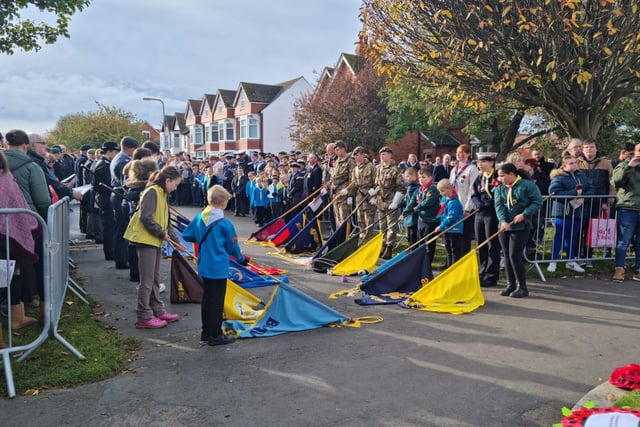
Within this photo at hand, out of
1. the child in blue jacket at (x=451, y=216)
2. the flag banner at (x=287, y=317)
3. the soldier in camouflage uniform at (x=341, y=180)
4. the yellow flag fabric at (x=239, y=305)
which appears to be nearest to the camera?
the flag banner at (x=287, y=317)

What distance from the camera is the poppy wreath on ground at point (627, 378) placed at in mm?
3854

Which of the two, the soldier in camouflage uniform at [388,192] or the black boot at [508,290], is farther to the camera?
the soldier in camouflage uniform at [388,192]

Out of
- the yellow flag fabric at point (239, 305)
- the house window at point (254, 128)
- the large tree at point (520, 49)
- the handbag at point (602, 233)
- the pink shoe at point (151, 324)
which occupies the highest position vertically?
the house window at point (254, 128)

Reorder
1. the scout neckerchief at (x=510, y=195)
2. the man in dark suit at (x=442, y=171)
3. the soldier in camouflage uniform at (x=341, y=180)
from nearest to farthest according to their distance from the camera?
the scout neckerchief at (x=510, y=195)
the soldier in camouflage uniform at (x=341, y=180)
the man in dark suit at (x=442, y=171)

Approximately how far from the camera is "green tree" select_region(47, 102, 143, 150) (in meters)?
54.9

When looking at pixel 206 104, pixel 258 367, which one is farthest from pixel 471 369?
pixel 206 104

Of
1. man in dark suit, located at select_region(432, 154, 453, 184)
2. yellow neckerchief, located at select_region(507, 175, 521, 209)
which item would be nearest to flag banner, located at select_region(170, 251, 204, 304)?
yellow neckerchief, located at select_region(507, 175, 521, 209)

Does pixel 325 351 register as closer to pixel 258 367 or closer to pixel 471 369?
pixel 258 367

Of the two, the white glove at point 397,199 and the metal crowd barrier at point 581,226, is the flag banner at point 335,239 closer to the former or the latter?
the white glove at point 397,199

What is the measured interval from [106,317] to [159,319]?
2.74 ft

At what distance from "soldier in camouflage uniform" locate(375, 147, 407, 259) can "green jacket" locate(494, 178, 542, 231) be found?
109 inches

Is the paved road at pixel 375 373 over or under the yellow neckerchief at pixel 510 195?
under

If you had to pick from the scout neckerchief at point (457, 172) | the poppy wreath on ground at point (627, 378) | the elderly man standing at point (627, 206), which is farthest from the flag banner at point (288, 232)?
the poppy wreath on ground at point (627, 378)

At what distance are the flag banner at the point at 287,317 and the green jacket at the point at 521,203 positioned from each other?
2.94 metres
